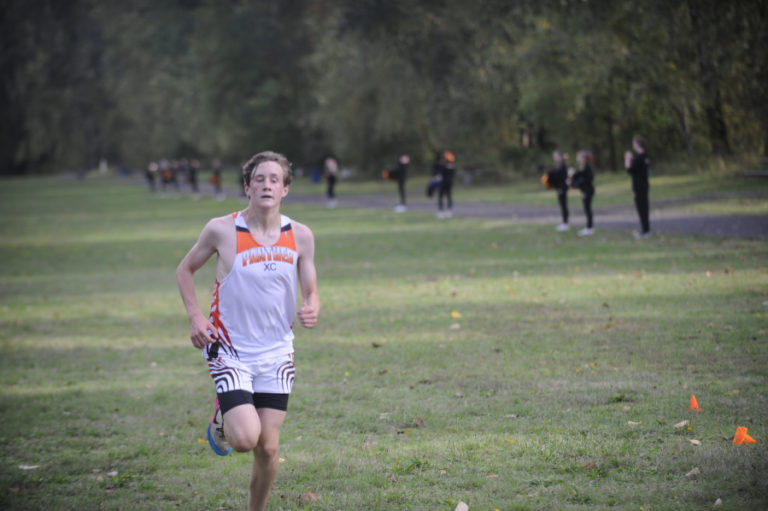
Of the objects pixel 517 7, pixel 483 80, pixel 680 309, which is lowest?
pixel 680 309

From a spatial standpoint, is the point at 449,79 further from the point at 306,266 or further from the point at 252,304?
the point at 252,304

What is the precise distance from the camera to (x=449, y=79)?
51156 millimetres

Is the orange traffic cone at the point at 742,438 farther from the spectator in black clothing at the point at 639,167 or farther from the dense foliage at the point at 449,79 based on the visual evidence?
the dense foliage at the point at 449,79

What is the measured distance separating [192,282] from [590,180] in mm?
18462

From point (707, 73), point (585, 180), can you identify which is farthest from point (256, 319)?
point (707, 73)

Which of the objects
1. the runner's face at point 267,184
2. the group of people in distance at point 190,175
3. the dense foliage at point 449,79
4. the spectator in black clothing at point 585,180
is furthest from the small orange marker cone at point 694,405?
the group of people in distance at point 190,175

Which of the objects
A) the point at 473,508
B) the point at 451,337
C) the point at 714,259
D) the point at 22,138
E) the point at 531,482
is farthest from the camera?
the point at 22,138

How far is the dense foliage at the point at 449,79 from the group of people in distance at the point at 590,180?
1255 cm

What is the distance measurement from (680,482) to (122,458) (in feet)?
13.6

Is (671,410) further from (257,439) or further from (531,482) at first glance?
(257,439)

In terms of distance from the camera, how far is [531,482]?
235 inches

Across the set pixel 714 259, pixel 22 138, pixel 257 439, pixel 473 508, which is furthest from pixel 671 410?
pixel 22 138

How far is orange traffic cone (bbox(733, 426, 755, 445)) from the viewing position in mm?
6406

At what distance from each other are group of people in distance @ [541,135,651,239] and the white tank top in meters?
16.7
